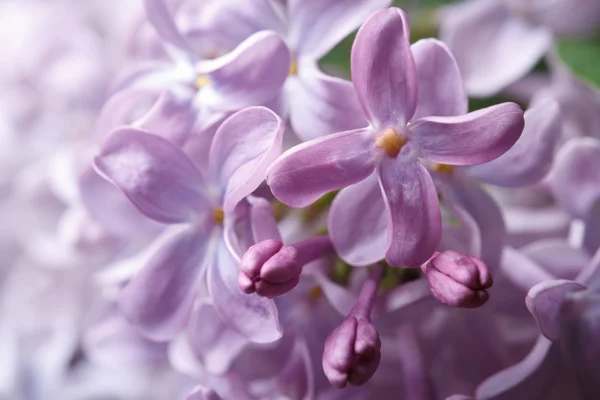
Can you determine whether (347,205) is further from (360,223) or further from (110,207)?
(110,207)

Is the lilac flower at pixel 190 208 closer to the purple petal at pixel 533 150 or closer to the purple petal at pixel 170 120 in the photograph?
the purple petal at pixel 170 120

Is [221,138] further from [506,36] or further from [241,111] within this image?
[506,36]

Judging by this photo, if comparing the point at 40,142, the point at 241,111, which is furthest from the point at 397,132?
the point at 40,142

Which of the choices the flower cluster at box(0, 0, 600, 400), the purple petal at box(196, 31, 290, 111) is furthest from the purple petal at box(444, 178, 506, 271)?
the purple petal at box(196, 31, 290, 111)

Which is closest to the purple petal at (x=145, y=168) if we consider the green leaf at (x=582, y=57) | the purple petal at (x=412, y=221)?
the purple petal at (x=412, y=221)

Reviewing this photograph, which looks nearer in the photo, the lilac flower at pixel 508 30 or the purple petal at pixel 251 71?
the purple petal at pixel 251 71

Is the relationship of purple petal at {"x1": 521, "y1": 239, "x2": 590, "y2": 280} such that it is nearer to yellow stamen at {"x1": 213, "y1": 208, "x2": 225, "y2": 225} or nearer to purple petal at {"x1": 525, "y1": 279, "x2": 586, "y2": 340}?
purple petal at {"x1": 525, "y1": 279, "x2": 586, "y2": 340}

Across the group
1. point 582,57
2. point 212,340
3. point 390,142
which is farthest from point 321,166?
point 582,57
